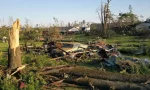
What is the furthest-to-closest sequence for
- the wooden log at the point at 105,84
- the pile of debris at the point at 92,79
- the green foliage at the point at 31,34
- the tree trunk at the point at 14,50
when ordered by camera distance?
the green foliage at the point at 31,34 < the tree trunk at the point at 14,50 < the pile of debris at the point at 92,79 < the wooden log at the point at 105,84

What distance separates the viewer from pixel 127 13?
73375mm

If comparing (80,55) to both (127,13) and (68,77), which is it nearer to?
(68,77)

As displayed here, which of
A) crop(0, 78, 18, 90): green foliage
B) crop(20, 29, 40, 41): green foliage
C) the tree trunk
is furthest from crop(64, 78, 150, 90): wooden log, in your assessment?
crop(20, 29, 40, 41): green foliage

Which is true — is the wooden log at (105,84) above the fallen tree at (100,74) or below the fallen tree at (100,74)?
below

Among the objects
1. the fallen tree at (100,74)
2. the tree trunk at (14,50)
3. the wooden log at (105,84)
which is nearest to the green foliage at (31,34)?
the tree trunk at (14,50)

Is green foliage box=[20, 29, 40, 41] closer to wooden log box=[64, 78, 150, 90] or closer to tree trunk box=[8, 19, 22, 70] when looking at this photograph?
tree trunk box=[8, 19, 22, 70]

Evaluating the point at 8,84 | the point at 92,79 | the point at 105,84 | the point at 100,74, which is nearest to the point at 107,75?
the point at 100,74

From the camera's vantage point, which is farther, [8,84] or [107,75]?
[107,75]

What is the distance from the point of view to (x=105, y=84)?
9.92 metres

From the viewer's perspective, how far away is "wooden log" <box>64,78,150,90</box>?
372 inches

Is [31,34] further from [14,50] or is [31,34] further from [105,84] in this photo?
[105,84]

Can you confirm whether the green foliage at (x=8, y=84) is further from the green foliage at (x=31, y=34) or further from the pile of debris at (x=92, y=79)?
the green foliage at (x=31, y=34)

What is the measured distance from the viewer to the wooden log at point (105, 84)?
945cm

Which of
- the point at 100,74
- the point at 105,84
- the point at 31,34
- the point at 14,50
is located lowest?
the point at 105,84
